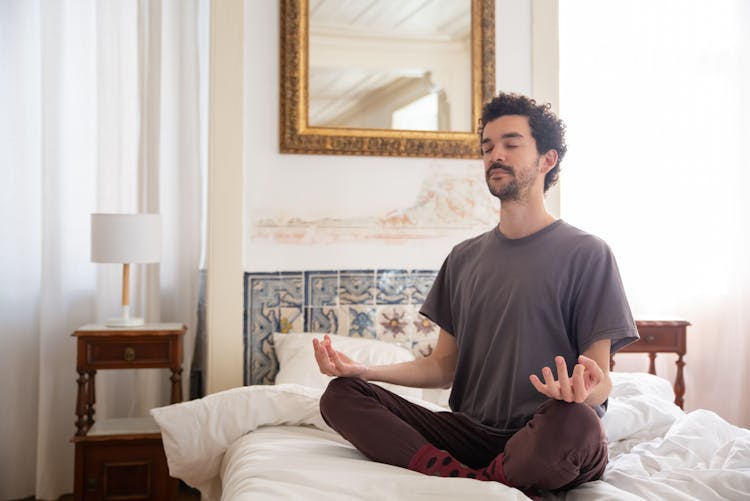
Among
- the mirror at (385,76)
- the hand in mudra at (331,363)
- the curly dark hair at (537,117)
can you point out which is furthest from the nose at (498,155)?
the mirror at (385,76)

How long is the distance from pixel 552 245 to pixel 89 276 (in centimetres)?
227

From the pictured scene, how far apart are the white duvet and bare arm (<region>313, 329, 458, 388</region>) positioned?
0.20 m

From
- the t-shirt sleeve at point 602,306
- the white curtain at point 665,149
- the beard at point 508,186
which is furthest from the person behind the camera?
the white curtain at point 665,149

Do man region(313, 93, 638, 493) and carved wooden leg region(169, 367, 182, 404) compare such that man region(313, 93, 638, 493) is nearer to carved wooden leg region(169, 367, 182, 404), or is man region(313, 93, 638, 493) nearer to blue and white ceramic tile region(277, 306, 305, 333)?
blue and white ceramic tile region(277, 306, 305, 333)

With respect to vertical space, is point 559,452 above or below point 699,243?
below

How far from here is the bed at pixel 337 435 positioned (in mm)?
1648

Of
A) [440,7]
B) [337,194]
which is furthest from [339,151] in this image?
[440,7]

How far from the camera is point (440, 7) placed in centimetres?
334

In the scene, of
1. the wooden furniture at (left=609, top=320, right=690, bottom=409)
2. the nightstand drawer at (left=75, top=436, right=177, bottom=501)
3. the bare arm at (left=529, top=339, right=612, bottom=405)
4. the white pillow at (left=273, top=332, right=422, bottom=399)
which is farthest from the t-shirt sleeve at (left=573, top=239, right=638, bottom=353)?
the nightstand drawer at (left=75, top=436, right=177, bottom=501)

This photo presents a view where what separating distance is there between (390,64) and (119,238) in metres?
1.27

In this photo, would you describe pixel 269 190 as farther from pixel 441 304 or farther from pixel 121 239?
pixel 441 304

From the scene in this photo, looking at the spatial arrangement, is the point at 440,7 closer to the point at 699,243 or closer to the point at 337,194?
the point at 337,194

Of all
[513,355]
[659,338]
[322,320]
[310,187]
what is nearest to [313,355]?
[322,320]

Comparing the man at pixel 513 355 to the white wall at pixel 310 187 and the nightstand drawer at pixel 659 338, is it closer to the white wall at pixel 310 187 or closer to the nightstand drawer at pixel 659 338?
the white wall at pixel 310 187
